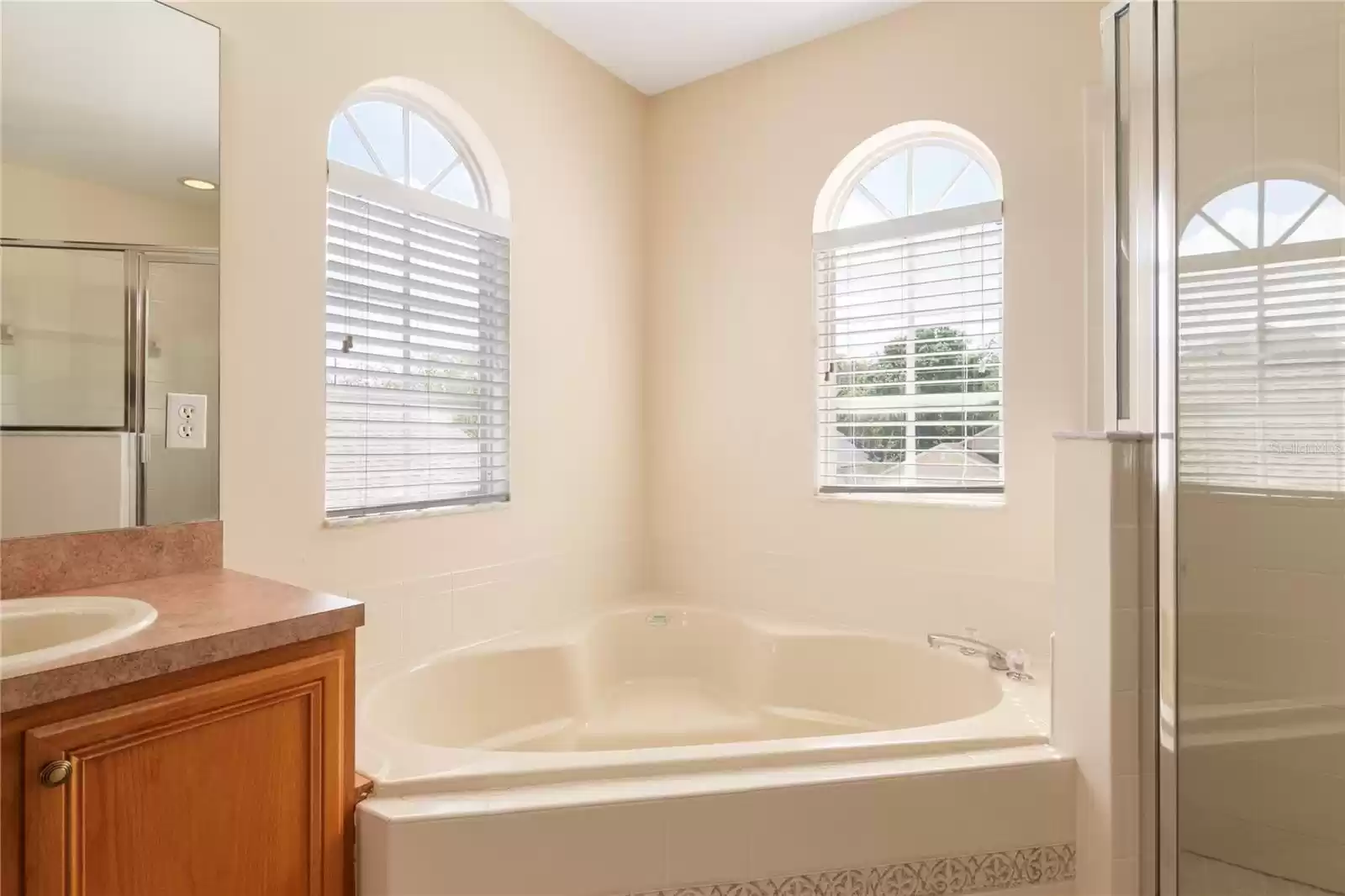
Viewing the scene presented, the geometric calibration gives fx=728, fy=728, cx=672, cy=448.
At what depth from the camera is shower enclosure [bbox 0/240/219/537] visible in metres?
1.40

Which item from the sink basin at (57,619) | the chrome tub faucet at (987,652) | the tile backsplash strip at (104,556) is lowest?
the chrome tub faucet at (987,652)

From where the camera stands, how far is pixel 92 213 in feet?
4.95

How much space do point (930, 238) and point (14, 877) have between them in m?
2.64

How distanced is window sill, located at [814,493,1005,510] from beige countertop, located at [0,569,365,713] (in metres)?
1.72

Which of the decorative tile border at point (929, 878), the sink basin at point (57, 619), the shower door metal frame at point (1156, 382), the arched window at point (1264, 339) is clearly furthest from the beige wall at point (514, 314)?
the arched window at point (1264, 339)

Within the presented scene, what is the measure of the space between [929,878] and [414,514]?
1.60 metres

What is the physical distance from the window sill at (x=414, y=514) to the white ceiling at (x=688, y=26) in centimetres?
166

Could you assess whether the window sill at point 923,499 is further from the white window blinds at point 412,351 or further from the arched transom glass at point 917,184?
the white window blinds at point 412,351

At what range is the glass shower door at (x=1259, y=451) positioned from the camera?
149 centimetres

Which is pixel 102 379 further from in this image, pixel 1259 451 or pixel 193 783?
pixel 1259 451

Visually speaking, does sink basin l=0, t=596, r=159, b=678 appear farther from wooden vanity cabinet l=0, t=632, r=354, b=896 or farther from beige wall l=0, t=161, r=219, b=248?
beige wall l=0, t=161, r=219, b=248

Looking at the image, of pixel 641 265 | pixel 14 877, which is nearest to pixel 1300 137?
pixel 641 265

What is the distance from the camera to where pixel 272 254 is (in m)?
1.79

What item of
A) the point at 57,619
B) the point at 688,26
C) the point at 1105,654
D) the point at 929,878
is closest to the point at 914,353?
the point at 1105,654
